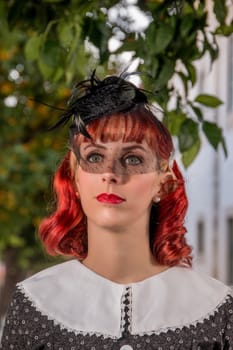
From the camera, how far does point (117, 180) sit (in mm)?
2506

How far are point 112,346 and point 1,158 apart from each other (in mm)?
5685

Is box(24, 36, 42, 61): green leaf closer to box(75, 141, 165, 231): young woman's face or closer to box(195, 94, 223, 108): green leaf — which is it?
box(195, 94, 223, 108): green leaf

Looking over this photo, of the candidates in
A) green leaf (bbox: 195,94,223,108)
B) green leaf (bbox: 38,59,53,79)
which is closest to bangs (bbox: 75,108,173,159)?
green leaf (bbox: 195,94,223,108)

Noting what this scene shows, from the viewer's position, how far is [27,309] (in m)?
2.59

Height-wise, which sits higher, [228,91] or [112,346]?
[228,91]

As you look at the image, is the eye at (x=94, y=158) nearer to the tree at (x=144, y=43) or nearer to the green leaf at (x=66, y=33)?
the tree at (x=144, y=43)

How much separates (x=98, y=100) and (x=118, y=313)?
530 mm

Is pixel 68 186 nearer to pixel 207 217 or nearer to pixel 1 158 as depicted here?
pixel 1 158

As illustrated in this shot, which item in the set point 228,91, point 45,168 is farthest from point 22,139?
point 228,91

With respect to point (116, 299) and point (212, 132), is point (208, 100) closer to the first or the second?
point (212, 132)

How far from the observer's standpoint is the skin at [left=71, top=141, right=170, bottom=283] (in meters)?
2.52

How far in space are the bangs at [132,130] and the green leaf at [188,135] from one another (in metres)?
0.83

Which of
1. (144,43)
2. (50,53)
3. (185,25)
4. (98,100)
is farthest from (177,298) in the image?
(50,53)

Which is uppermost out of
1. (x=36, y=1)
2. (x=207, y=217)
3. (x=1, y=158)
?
(x=36, y=1)
